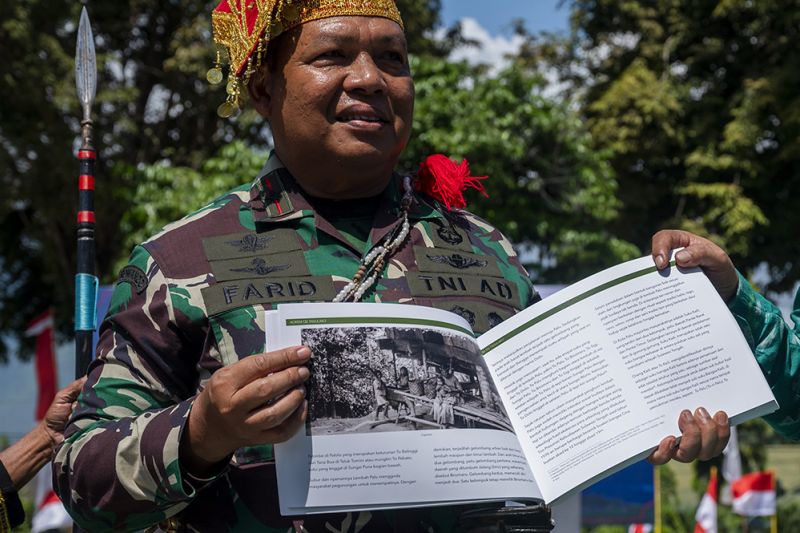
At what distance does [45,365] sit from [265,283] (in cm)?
1027

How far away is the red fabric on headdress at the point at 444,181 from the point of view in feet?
7.13

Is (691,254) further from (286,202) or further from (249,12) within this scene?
(249,12)

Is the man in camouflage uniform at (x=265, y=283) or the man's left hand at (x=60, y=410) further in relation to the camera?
the man's left hand at (x=60, y=410)

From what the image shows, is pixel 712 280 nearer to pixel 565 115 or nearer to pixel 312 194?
pixel 312 194

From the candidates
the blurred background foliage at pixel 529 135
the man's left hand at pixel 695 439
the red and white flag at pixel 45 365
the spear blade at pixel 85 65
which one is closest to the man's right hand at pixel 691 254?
the man's left hand at pixel 695 439

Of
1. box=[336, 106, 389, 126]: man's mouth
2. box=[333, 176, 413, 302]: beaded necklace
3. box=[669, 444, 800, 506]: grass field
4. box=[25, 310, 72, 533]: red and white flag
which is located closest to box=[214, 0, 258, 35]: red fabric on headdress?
box=[336, 106, 389, 126]: man's mouth

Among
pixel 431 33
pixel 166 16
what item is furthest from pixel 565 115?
pixel 166 16

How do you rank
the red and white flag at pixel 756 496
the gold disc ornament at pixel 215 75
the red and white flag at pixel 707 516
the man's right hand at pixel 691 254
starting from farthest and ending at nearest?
the red and white flag at pixel 756 496 → the red and white flag at pixel 707 516 → the gold disc ornament at pixel 215 75 → the man's right hand at pixel 691 254

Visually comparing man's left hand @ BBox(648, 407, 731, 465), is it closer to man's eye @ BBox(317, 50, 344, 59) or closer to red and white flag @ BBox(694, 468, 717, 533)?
man's eye @ BBox(317, 50, 344, 59)

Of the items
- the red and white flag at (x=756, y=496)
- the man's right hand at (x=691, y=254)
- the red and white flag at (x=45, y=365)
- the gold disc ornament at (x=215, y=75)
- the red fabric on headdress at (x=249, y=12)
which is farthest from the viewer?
the red and white flag at (x=756, y=496)

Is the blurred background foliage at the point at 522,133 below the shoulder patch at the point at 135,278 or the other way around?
the other way around

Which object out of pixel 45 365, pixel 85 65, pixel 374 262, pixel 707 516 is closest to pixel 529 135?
pixel 707 516

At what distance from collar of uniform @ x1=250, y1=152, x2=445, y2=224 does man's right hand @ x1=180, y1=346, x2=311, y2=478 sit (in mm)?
549

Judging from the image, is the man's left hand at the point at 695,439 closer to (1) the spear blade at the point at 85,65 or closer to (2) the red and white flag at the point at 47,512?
(1) the spear blade at the point at 85,65
